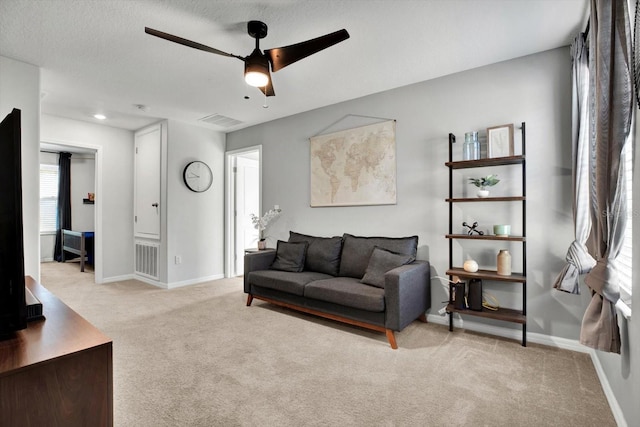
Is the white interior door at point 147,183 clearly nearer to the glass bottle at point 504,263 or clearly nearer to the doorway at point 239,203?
the doorway at point 239,203

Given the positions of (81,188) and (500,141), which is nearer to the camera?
(500,141)

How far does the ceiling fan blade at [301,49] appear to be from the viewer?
199 centimetres

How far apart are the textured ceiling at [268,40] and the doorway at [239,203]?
1.82 metres

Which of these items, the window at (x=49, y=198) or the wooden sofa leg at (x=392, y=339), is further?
the window at (x=49, y=198)

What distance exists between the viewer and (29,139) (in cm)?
301

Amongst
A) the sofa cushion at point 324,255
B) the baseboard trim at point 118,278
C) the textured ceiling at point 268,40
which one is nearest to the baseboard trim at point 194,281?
the baseboard trim at point 118,278

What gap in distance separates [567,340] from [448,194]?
1569mm

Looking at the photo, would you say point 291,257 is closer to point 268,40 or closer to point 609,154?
point 268,40

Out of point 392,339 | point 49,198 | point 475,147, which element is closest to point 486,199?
point 475,147

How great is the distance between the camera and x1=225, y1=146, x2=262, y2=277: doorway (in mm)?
5484

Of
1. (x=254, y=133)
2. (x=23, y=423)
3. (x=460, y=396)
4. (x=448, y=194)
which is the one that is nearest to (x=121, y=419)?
(x=23, y=423)

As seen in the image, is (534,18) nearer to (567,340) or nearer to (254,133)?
(567,340)

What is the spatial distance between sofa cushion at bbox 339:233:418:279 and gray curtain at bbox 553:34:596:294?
1239mm

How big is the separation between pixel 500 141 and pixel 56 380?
326 centimetres
